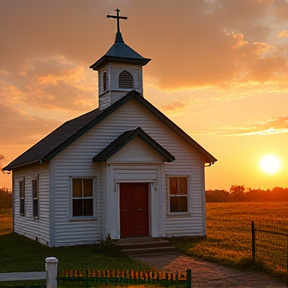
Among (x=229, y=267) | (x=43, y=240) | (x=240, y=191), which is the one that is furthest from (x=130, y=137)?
(x=240, y=191)

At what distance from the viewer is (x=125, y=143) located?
2069 cm

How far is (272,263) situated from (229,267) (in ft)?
4.29

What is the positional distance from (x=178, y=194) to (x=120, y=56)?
21.1 feet

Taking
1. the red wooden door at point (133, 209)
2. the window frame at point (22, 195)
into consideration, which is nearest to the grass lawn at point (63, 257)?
the red wooden door at point (133, 209)

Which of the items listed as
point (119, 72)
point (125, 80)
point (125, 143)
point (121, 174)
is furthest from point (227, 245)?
point (119, 72)

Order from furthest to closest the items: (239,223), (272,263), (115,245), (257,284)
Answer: (239,223)
(115,245)
(272,263)
(257,284)

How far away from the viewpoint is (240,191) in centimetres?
6619

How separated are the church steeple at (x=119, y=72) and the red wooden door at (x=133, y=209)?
386 cm

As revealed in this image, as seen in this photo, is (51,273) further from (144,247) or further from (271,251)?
(271,251)

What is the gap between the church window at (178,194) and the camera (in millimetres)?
22719

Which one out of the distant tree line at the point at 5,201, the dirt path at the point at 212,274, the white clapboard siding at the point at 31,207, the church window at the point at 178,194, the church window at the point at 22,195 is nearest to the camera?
the dirt path at the point at 212,274

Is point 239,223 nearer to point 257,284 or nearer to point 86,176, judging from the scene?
point 86,176

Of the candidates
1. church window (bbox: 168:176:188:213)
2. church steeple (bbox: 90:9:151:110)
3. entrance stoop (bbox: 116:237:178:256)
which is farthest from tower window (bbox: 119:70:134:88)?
entrance stoop (bbox: 116:237:178:256)

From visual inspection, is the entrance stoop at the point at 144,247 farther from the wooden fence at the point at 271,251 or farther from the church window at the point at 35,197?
the church window at the point at 35,197
